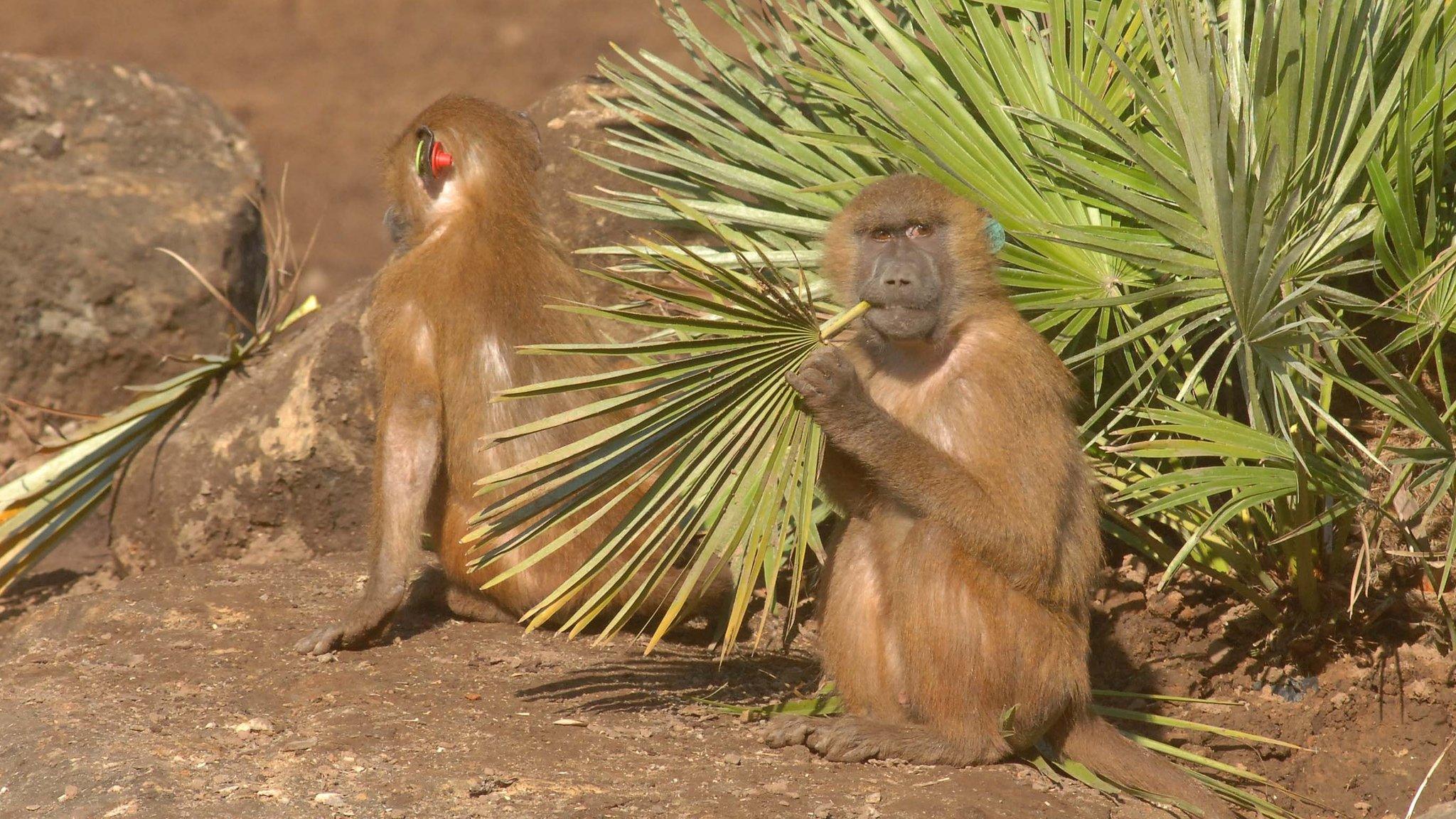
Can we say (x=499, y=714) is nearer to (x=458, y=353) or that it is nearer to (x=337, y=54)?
(x=458, y=353)

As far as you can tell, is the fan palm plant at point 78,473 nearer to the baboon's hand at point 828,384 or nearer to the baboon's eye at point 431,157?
the baboon's eye at point 431,157

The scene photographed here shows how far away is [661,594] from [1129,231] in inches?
93.9

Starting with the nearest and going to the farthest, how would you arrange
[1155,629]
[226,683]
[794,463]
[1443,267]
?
[794,463]
[1443,267]
[226,683]
[1155,629]

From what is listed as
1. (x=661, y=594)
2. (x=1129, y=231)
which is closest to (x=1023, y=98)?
(x=1129, y=231)

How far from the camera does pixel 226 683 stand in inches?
200

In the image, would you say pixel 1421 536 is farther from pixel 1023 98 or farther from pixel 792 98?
pixel 792 98

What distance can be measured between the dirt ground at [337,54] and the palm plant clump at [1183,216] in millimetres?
8398

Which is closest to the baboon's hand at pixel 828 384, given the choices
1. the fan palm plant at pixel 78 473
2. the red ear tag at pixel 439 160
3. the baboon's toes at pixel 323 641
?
the baboon's toes at pixel 323 641

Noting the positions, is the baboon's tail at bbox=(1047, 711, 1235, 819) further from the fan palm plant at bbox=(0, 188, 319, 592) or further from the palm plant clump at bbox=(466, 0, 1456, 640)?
the fan palm plant at bbox=(0, 188, 319, 592)

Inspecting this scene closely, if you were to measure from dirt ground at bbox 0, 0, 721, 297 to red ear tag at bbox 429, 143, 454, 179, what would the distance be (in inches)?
303

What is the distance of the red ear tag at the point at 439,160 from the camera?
5.92 meters

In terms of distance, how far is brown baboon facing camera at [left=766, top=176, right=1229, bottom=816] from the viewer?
4.24m

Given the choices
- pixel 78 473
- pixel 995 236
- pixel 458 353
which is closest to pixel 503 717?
pixel 458 353

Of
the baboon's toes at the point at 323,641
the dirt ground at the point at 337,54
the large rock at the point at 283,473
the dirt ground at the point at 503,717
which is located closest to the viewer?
the dirt ground at the point at 503,717
